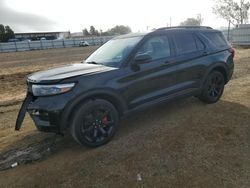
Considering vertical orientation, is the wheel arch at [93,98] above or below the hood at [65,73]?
below

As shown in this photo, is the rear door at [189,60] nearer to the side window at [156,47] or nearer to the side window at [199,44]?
the side window at [199,44]

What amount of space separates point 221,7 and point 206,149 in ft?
154

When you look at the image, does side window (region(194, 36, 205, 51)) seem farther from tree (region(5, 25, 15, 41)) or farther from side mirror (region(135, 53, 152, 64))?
tree (region(5, 25, 15, 41))

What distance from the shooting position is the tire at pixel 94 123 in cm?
387

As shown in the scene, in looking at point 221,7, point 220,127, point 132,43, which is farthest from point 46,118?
point 221,7

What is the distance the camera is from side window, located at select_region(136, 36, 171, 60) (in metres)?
4.60

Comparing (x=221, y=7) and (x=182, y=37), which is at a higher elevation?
(x=221, y=7)

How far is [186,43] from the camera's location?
5.28 m

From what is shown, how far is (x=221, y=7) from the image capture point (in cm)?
4550

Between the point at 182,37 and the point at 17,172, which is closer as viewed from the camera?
the point at 17,172

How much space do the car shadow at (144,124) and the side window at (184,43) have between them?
116 cm

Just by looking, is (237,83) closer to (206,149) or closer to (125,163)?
(206,149)

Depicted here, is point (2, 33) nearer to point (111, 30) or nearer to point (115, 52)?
point (111, 30)

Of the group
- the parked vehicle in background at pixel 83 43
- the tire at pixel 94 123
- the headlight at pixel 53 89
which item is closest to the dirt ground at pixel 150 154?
the tire at pixel 94 123
